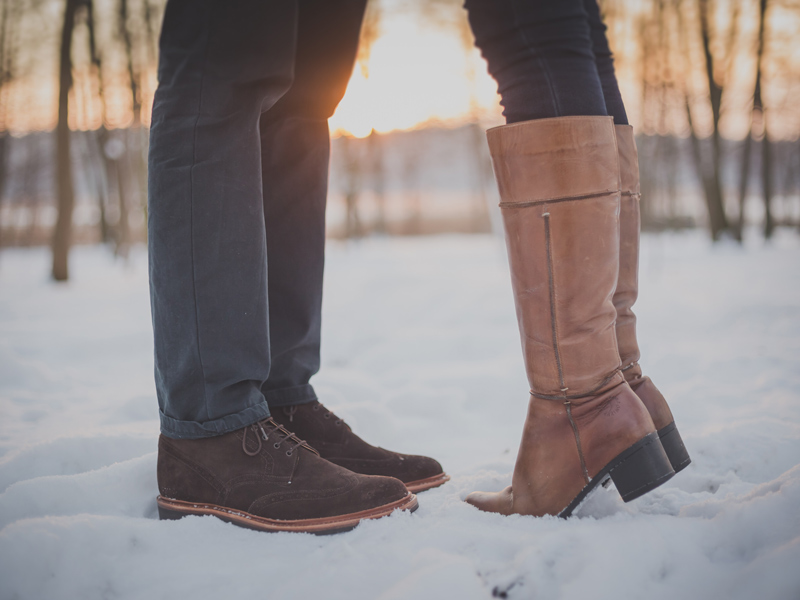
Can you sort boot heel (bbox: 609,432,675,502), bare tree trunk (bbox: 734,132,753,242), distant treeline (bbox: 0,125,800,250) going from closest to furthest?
boot heel (bbox: 609,432,675,502), bare tree trunk (bbox: 734,132,753,242), distant treeline (bbox: 0,125,800,250)

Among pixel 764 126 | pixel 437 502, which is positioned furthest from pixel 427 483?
pixel 764 126

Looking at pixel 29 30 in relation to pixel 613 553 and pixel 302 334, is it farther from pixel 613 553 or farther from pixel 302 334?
pixel 613 553

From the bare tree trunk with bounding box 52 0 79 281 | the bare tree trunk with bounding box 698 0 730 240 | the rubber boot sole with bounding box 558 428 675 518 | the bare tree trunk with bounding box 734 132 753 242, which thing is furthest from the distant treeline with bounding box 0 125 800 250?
the rubber boot sole with bounding box 558 428 675 518

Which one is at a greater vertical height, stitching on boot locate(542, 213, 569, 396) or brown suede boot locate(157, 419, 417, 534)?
stitching on boot locate(542, 213, 569, 396)

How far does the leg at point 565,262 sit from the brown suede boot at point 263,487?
0.91 ft

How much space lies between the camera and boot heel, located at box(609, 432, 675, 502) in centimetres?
82

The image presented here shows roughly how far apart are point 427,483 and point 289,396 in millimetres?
359

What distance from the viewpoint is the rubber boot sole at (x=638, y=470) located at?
82 cm

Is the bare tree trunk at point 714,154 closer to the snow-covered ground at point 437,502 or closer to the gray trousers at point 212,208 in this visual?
the snow-covered ground at point 437,502

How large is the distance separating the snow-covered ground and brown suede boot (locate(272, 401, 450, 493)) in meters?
0.07

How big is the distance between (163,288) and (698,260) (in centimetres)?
857

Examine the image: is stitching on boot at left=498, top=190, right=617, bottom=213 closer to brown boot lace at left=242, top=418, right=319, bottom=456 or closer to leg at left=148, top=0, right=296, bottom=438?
leg at left=148, top=0, right=296, bottom=438

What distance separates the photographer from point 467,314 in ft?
10.9

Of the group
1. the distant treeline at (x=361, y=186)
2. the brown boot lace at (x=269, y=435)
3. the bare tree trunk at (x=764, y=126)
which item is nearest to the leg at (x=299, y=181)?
the brown boot lace at (x=269, y=435)
